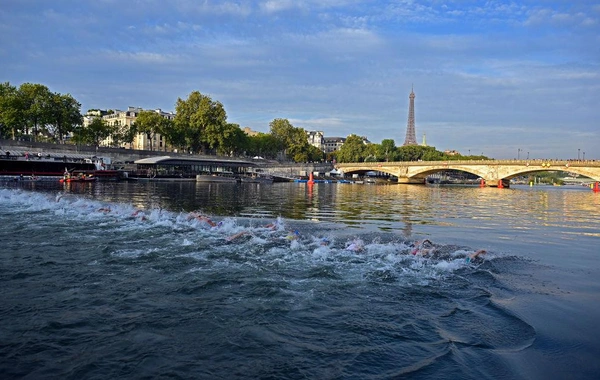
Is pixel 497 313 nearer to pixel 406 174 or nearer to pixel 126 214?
pixel 126 214

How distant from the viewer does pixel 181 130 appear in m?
113

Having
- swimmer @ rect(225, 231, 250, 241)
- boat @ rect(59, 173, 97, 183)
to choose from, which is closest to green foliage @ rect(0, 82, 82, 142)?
boat @ rect(59, 173, 97, 183)

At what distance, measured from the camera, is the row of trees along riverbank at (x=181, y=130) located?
87.9 meters

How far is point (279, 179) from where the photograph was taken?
11100cm

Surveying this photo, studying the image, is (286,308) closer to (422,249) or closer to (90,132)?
(422,249)

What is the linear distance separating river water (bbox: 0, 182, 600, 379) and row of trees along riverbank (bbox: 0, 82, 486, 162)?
85.7 metres

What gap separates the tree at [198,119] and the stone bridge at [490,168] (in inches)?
1782

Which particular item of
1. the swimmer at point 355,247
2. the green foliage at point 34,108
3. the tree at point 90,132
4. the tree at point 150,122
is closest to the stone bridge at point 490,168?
the tree at point 150,122

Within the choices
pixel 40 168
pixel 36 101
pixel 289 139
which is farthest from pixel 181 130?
pixel 289 139

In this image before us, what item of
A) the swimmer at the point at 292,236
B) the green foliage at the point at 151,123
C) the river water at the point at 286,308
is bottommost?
the river water at the point at 286,308

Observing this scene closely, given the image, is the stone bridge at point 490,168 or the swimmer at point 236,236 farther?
the stone bridge at point 490,168

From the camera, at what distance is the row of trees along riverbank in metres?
87.9

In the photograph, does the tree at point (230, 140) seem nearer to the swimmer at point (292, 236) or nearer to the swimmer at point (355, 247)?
the swimmer at point (292, 236)

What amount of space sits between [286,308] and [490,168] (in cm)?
11132
